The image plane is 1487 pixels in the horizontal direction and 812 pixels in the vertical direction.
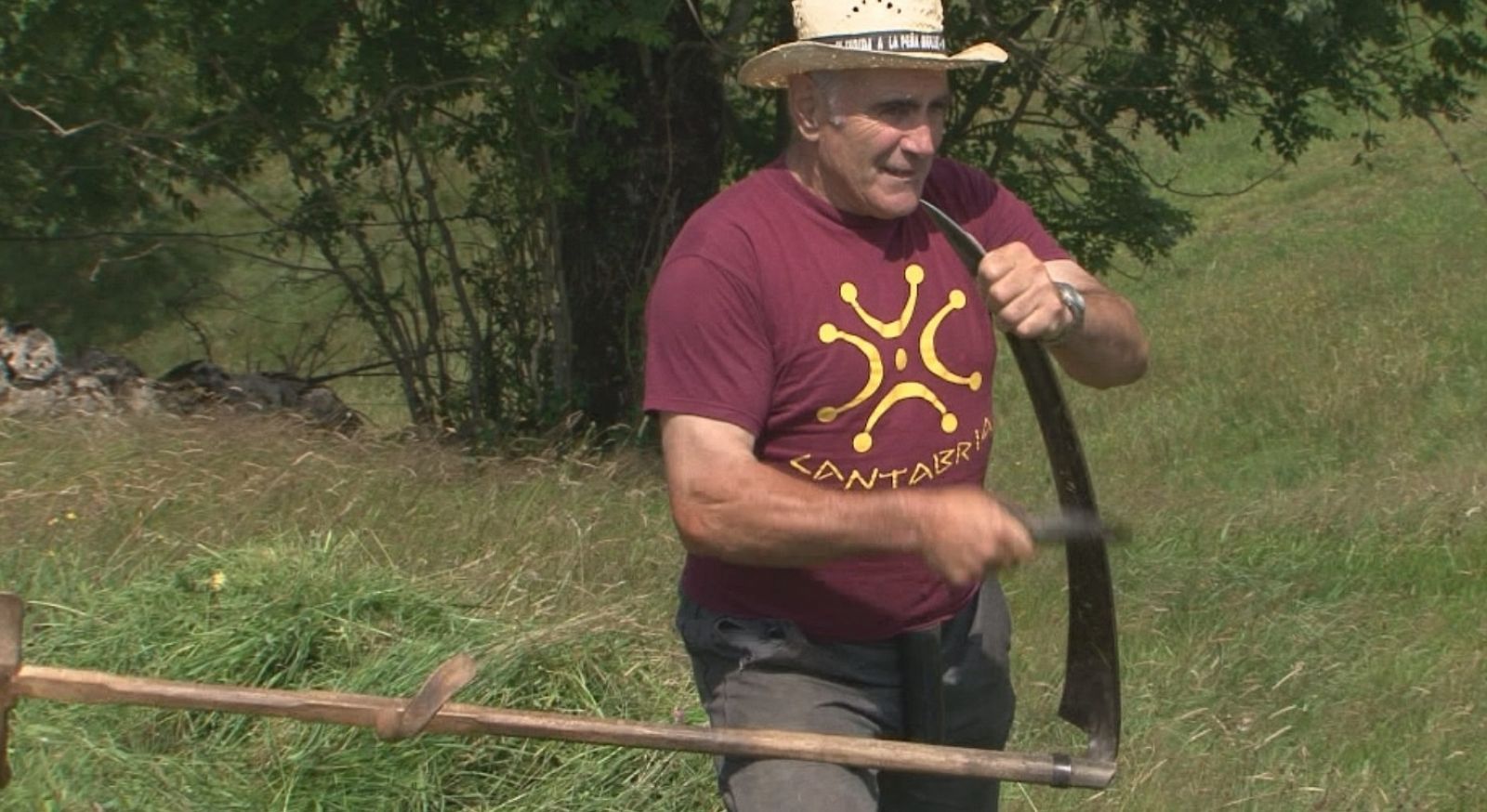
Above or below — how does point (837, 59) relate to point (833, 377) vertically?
above

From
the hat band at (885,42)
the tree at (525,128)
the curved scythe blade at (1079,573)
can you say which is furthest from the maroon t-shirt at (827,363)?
the tree at (525,128)

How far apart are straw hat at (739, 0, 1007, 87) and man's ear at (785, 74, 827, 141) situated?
27 millimetres

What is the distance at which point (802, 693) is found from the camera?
347cm

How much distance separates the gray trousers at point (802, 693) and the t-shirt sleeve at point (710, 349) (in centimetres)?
38

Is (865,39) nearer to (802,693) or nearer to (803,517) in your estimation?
(803,517)

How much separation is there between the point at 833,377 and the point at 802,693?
1.64 ft

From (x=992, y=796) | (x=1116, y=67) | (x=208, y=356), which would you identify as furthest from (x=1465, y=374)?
(x=992, y=796)

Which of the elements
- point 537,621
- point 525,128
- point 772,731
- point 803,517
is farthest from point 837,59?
point 525,128

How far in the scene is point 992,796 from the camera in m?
3.80

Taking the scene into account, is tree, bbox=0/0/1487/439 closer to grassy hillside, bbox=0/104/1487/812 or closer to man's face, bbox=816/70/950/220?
grassy hillside, bbox=0/104/1487/812

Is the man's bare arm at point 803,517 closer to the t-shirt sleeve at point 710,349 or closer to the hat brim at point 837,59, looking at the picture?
the t-shirt sleeve at point 710,349

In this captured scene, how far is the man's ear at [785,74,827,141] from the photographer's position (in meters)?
3.48

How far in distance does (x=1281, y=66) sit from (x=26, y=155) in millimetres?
5480

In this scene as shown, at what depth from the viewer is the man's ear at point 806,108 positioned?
3.48m
